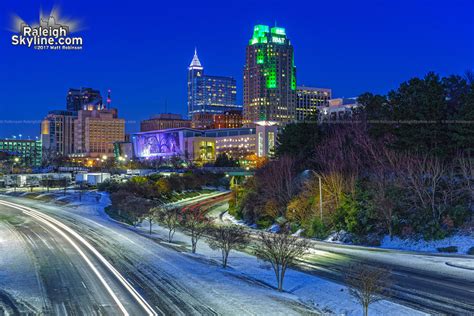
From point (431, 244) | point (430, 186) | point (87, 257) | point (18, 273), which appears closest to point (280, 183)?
point (430, 186)

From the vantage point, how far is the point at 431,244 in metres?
40.3

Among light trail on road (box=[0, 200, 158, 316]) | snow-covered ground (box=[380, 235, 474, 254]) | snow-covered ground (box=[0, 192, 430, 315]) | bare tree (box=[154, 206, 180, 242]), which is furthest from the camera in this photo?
bare tree (box=[154, 206, 180, 242])

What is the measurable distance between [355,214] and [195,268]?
2148 cm

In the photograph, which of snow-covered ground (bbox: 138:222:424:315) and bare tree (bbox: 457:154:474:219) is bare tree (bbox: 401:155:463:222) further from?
snow-covered ground (bbox: 138:222:424:315)

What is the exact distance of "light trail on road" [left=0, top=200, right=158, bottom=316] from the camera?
23.2m

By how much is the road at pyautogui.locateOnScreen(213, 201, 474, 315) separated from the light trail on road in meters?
12.0

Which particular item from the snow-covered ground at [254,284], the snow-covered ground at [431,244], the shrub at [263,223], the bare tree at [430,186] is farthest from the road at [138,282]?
the bare tree at [430,186]

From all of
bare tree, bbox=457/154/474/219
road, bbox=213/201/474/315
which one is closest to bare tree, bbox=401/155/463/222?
bare tree, bbox=457/154/474/219

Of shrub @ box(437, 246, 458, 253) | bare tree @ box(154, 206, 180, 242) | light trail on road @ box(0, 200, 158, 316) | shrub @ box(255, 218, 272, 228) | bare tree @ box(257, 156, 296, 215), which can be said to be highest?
bare tree @ box(257, 156, 296, 215)

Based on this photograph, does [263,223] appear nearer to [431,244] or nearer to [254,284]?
[431,244]

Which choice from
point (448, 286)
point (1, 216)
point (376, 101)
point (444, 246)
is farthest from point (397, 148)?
point (1, 216)

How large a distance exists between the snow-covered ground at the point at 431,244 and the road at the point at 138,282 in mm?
18298

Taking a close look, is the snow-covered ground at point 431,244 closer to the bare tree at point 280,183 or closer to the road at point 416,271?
the road at point 416,271

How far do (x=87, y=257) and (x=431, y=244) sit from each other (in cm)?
2778
